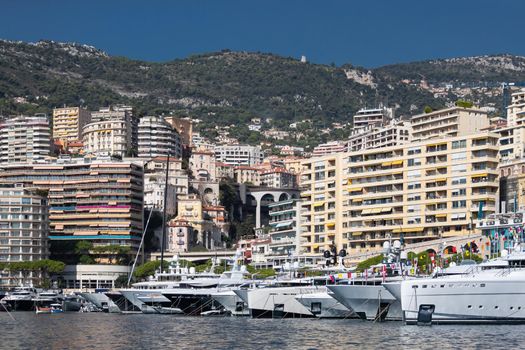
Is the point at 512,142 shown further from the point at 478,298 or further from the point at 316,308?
the point at 478,298

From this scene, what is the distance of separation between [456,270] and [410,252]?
5313 cm

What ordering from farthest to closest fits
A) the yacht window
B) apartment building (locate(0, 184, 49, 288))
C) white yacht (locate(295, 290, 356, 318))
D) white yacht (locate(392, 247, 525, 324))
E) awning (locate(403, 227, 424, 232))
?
apartment building (locate(0, 184, 49, 288)), awning (locate(403, 227, 424, 232)), the yacht window, white yacht (locate(295, 290, 356, 318)), white yacht (locate(392, 247, 525, 324))

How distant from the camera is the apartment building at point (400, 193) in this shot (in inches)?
5989

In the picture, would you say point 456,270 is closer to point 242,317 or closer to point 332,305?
point 332,305

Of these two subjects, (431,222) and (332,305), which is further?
(431,222)

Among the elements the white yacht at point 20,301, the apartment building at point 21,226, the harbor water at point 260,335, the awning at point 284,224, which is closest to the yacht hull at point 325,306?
the harbor water at point 260,335

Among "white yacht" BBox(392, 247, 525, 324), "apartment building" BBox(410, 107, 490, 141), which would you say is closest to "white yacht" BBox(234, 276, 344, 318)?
"white yacht" BBox(392, 247, 525, 324)

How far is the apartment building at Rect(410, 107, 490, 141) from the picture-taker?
180625 millimetres

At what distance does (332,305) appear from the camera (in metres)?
103

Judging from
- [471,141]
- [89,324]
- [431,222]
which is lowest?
[89,324]

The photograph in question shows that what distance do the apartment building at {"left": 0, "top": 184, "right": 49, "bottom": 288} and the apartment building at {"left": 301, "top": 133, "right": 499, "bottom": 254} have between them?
151 ft

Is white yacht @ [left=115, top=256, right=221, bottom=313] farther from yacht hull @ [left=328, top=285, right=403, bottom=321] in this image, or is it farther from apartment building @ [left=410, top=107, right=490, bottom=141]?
apartment building @ [left=410, top=107, right=490, bottom=141]

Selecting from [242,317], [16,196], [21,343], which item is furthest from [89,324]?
[16,196]

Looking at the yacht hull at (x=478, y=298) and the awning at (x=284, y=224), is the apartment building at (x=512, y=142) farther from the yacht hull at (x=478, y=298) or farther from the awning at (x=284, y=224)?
the yacht hull at (x=478, y=298)
